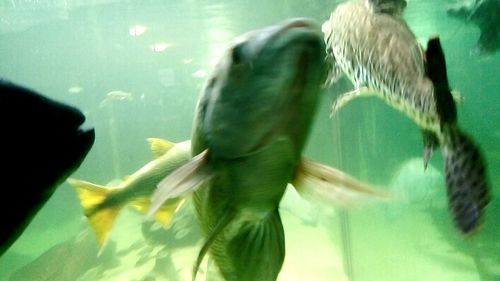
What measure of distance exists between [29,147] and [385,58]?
5.38 ft

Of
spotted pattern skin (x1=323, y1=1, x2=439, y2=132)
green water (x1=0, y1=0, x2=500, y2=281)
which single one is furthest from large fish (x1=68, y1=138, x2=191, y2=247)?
spotted pattern skin (x1=323, y1=1, x2=439, y2=132)

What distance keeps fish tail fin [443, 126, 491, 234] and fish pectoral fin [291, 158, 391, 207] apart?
44 centimetres

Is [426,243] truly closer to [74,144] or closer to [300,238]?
[300,238]

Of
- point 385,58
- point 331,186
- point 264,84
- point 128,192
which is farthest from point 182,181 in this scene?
point 128,192

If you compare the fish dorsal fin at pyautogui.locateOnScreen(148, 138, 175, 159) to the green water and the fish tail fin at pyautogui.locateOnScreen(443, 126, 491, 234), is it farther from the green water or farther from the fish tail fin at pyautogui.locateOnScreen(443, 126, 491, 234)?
the fish tail fin at pyautogui.locateOnScreen(443, 126, 491, 234)

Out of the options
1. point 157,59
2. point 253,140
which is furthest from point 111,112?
point 253,140

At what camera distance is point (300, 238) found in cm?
1181

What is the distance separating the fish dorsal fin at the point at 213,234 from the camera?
1.60 m

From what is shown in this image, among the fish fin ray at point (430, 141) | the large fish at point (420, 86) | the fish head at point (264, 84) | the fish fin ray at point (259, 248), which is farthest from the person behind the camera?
the fish fin ray at point (430, 141)

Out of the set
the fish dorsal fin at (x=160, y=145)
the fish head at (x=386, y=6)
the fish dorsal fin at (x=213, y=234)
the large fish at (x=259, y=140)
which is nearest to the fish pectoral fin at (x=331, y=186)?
the large fish at (x=259, y=140)

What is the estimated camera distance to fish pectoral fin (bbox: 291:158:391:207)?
5.36ft

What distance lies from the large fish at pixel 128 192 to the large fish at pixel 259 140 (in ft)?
2.27

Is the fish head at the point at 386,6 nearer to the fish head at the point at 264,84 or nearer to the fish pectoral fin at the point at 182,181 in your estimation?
the fish head at the point at 264,84

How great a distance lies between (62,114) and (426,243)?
9632mm
